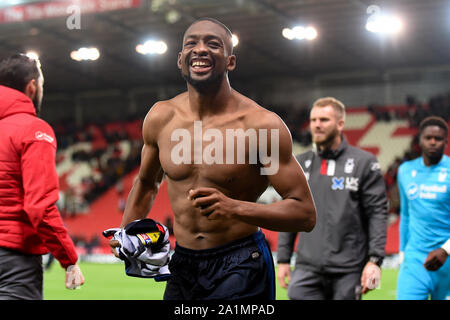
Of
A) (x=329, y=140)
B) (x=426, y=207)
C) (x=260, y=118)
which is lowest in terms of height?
(x=426, y=207)

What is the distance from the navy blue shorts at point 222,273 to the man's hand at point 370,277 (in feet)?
6.34

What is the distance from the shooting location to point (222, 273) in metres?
3.71

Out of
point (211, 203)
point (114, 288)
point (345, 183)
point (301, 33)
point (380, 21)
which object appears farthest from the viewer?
point (301, 33)

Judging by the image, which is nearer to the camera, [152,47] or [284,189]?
[284,189]

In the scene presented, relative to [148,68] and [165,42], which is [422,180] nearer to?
[165,42]

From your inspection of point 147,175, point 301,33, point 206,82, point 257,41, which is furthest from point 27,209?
point 257,41

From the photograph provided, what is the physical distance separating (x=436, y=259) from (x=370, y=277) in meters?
0.69

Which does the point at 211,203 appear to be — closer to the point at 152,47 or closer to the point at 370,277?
the point at 370,277

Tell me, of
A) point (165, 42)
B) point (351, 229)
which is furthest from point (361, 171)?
point (165, 42)

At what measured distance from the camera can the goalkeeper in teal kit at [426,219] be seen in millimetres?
6176

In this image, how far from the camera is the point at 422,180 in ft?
21.1

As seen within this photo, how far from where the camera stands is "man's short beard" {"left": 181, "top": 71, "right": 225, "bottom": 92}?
375 cm

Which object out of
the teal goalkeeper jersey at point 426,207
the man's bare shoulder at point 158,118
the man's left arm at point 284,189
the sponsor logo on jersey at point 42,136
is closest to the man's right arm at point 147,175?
the man's bare shoulder at point 158,118
